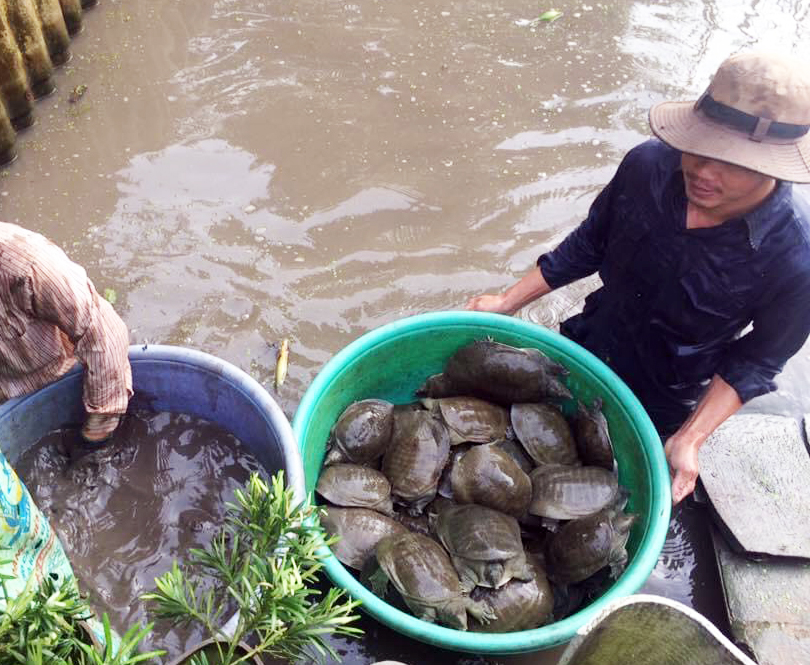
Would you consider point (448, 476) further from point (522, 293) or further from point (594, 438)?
point (522, 293)

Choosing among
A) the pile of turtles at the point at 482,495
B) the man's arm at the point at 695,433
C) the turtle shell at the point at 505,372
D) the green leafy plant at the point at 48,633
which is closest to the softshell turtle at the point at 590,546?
the pile of turtles at the point at 482,495

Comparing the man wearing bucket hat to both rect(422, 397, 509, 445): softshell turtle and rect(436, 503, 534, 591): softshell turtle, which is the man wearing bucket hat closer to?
rect(422, 397, 509, 445): softshell turtle

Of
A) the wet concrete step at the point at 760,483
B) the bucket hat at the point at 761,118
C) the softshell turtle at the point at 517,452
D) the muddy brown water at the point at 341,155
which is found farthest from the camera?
the muddy brown water at the point at 341,155

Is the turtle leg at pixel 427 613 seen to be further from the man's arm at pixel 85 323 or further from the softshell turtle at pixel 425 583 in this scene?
the man's arm at pixel 85 323

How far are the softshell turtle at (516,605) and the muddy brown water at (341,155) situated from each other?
1.11 ft

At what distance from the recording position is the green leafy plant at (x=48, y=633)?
1137mm

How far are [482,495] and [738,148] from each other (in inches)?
52.3

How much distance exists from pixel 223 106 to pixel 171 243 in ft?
4.23

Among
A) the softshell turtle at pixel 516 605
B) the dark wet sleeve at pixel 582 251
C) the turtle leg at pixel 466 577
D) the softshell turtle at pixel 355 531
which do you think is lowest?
the softshell turtle at pixel 516 605

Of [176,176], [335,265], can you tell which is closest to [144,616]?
[335,265]

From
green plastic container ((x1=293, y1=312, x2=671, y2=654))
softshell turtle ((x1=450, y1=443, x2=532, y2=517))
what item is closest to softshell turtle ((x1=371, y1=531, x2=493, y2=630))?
green plastic container ((x1=293, y1=312, x2=671, y2=654))

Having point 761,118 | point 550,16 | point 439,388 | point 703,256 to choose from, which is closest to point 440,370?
point 439,388

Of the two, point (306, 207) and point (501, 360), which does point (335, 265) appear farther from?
point (501, 360)

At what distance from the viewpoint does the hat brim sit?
179 cm
